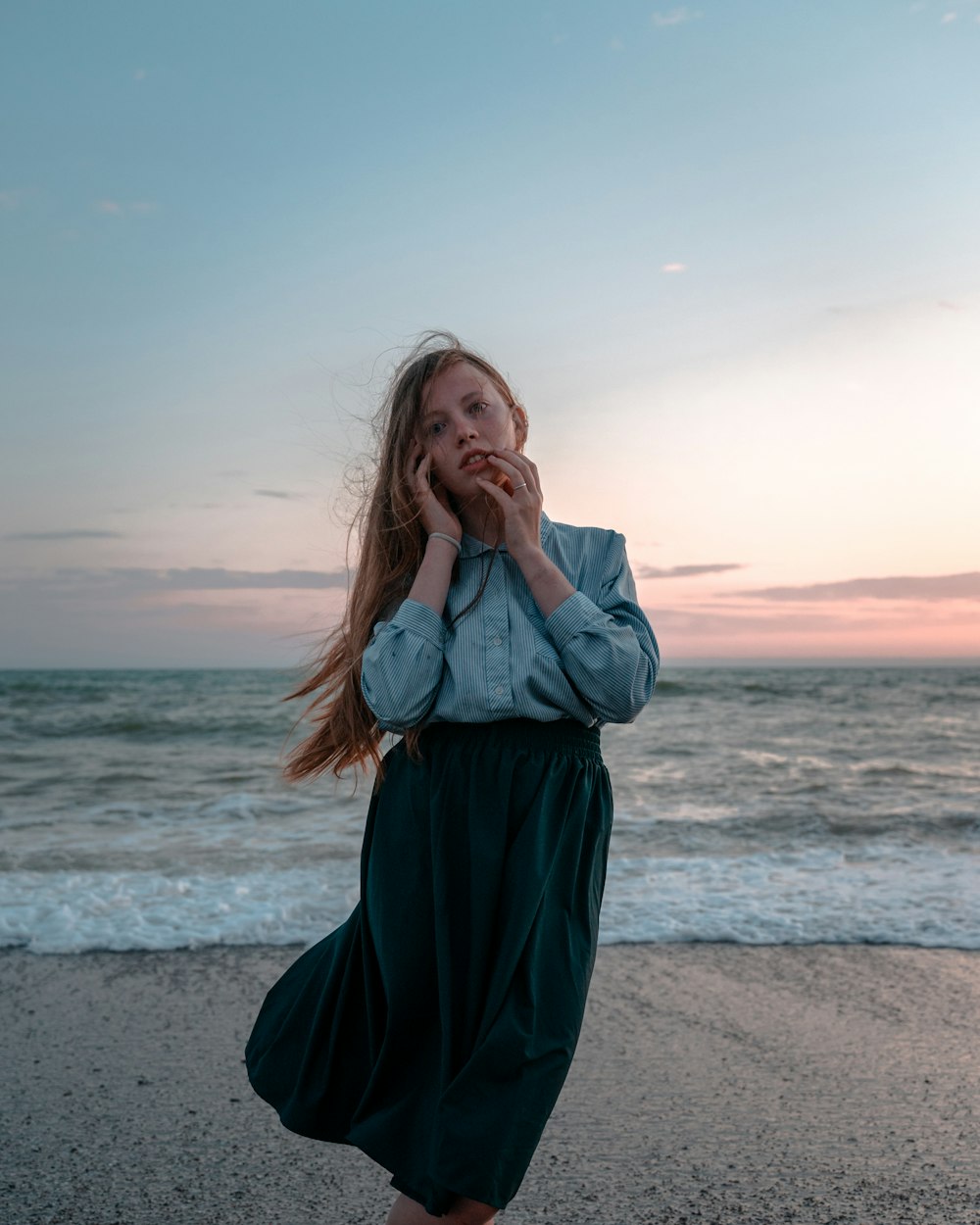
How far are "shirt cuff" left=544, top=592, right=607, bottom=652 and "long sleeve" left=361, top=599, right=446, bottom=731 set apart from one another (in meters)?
0.21

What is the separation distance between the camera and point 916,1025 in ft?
13.1

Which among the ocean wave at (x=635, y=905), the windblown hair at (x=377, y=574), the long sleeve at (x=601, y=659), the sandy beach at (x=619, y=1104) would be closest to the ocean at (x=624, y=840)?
the ocean wave at (x=635, y=905)

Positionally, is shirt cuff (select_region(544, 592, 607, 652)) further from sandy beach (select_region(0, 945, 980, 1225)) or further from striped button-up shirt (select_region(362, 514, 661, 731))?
sandy beach (select_region(0, 945, 980, 1225))

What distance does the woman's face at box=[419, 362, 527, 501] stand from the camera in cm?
206

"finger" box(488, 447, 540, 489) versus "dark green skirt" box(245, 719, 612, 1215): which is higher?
"finger" box(488, 447, 540, 489)

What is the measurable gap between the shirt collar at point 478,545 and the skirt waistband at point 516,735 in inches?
14.1

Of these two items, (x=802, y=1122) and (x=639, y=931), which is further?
(x=639, y=931)

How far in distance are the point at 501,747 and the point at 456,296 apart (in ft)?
12.7

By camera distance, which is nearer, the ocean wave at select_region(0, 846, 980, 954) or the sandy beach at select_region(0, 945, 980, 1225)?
the sandy beach at select_region(0, 945, 980, 1225)

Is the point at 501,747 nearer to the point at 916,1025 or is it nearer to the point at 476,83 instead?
the point at 916,1025

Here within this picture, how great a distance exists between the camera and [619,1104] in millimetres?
3266

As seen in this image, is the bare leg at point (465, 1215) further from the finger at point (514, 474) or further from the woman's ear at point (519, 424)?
the woman's ear at point (519, 424)

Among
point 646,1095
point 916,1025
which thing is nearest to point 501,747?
point 646,1095

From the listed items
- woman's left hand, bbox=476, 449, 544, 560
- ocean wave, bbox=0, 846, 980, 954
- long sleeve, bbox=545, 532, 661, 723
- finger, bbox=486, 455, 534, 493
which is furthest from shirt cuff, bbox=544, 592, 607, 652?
ocean wave, bbox=0, 846, 980, 954
